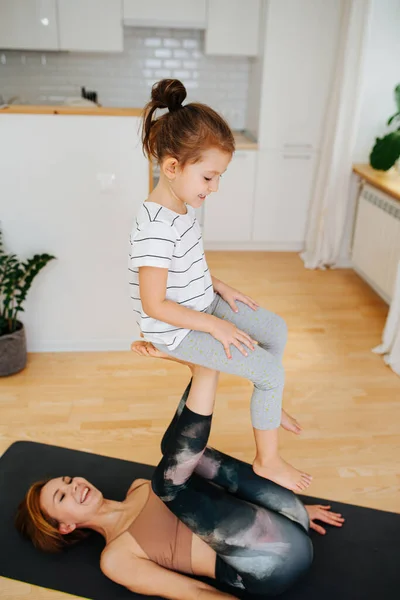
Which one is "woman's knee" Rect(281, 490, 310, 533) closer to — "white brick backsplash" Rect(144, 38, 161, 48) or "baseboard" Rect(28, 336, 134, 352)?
"baseboard" Rect(28, 336, 134, 352)

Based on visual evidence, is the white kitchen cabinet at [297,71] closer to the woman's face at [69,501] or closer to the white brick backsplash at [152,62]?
the white brick backsplash at [152,62]

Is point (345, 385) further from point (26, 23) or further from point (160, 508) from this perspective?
point (26, 23)

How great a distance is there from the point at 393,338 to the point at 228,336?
1.89 metres

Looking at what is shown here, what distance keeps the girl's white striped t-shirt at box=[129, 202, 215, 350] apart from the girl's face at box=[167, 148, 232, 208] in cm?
7

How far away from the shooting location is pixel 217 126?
4.53 ft

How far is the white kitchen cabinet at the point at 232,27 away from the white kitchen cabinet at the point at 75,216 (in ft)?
6.25

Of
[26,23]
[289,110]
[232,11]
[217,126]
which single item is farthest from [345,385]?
[26,23]

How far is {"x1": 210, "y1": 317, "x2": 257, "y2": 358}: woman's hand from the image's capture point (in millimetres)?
1497

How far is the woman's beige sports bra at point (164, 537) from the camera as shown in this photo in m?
1.68

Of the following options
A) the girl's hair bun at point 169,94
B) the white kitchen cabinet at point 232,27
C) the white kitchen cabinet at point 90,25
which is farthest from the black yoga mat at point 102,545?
the white kitchen cabinet at point 232,27

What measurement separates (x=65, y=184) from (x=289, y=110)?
2.12 m

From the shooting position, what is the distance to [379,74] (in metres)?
3.93

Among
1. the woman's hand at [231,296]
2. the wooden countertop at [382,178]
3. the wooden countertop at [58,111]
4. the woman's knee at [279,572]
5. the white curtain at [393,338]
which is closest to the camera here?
the woman's knee at [279,572]

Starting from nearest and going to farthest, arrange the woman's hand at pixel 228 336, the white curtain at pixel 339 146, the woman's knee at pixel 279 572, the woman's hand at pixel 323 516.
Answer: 1. the woman's hand at pixel 228 336
2. the woman's knee at pixel 279 572
3. the woman's hand at pixel 323 516
4. the white curtain at pixel 339 146
